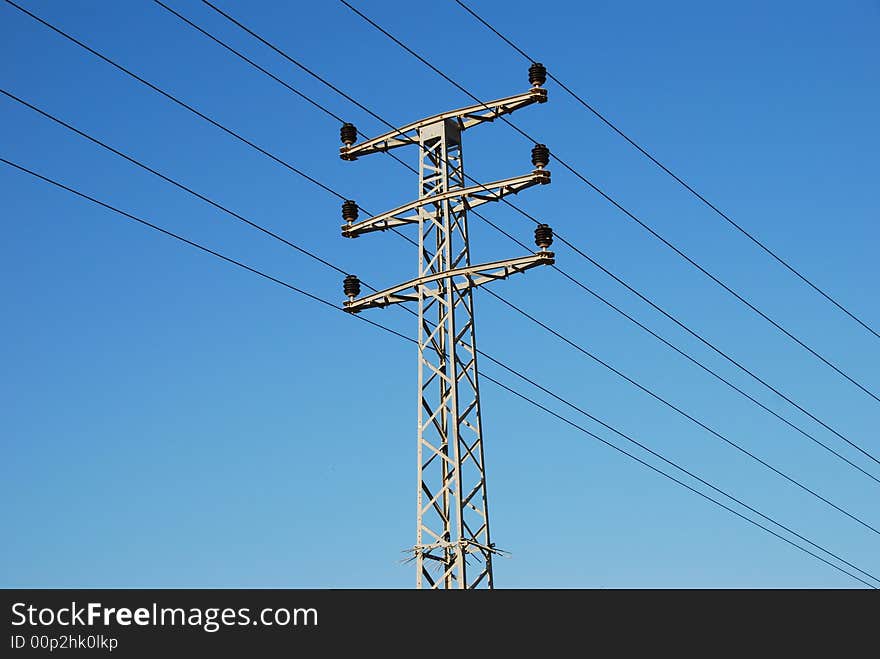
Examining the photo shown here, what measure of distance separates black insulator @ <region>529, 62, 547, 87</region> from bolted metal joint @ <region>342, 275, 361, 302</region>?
6392mm

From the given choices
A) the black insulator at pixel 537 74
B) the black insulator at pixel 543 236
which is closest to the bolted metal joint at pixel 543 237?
the black insulator at pixel 543 236

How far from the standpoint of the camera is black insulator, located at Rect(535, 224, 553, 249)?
30.5 meters

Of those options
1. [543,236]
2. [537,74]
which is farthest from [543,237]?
[537,74]

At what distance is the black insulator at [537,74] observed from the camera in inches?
1262

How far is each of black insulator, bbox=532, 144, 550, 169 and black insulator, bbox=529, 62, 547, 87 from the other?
174 cm

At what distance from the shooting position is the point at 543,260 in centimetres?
3017

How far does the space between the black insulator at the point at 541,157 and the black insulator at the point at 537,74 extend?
5.72ft

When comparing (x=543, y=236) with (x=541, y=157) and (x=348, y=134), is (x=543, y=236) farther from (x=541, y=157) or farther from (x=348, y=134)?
(x=348, y=134)

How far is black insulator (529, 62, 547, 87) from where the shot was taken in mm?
32062

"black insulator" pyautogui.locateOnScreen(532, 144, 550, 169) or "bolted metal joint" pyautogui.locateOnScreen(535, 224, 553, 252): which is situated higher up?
"black insulator" pyautogui.locateOnScreen(532, 144, 550, 169)

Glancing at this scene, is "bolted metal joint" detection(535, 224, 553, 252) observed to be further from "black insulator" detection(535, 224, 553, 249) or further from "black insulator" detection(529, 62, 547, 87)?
"black insulator" detection(529, 62, 547, 87)

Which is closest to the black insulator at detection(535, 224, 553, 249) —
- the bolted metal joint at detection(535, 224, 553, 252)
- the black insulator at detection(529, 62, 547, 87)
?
the bolted metal joint at detection(535, 224, 553, 252)
